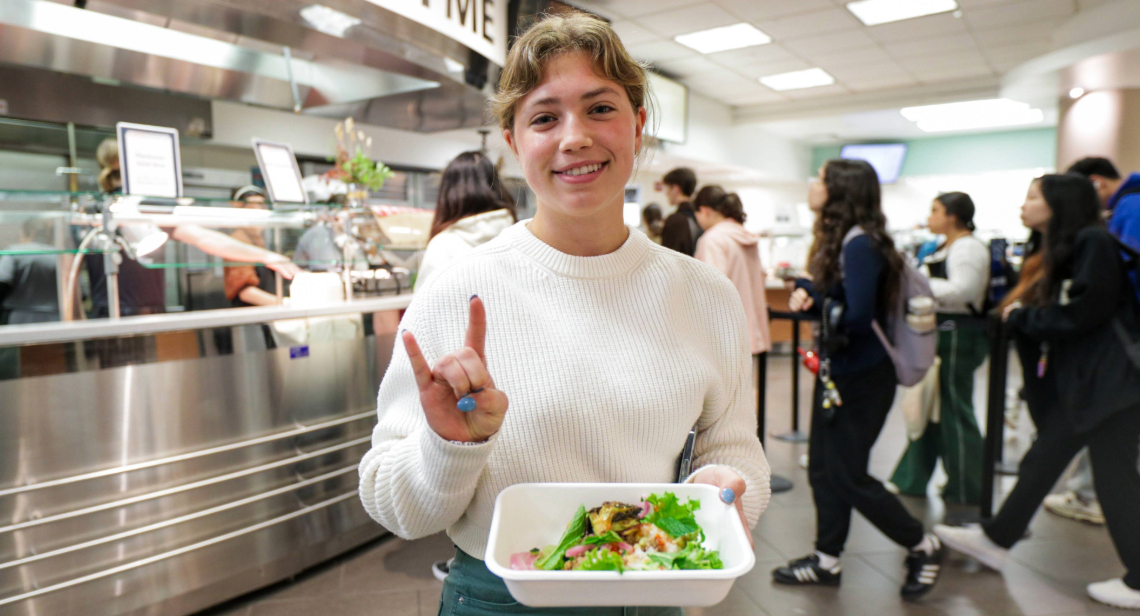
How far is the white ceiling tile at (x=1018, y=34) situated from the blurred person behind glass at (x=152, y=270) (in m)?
7.54

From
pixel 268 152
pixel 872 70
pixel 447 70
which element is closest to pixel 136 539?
pixel 268 152

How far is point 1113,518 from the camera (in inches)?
102

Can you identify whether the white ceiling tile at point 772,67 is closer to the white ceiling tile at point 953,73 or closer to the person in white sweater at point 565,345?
the white ceiling tile at point 953,73

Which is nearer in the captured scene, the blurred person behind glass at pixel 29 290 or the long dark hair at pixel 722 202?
the blurred person behind glass at pixel 29 290

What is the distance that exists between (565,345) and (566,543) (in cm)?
28

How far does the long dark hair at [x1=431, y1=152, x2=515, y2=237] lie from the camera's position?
107 inches

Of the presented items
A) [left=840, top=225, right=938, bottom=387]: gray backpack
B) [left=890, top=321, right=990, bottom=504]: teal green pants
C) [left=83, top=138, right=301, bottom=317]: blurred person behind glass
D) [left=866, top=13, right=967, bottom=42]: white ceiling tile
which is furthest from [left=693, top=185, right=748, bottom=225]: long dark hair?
[left=866, top=13, right=967, bottom=42]: white ceiling tile

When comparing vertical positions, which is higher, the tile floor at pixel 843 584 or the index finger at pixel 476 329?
the index finger at pixel 476 329

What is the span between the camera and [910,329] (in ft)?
8.79

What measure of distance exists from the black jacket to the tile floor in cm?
74

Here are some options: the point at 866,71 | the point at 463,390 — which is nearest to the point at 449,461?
the point at 463,390

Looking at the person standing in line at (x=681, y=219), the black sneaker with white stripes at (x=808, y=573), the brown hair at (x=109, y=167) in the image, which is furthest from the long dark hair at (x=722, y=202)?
the brown hair at (x=109, y=167)

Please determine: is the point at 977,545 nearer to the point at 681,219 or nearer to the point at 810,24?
the point at 681,219

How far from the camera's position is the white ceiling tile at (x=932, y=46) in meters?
7.42
